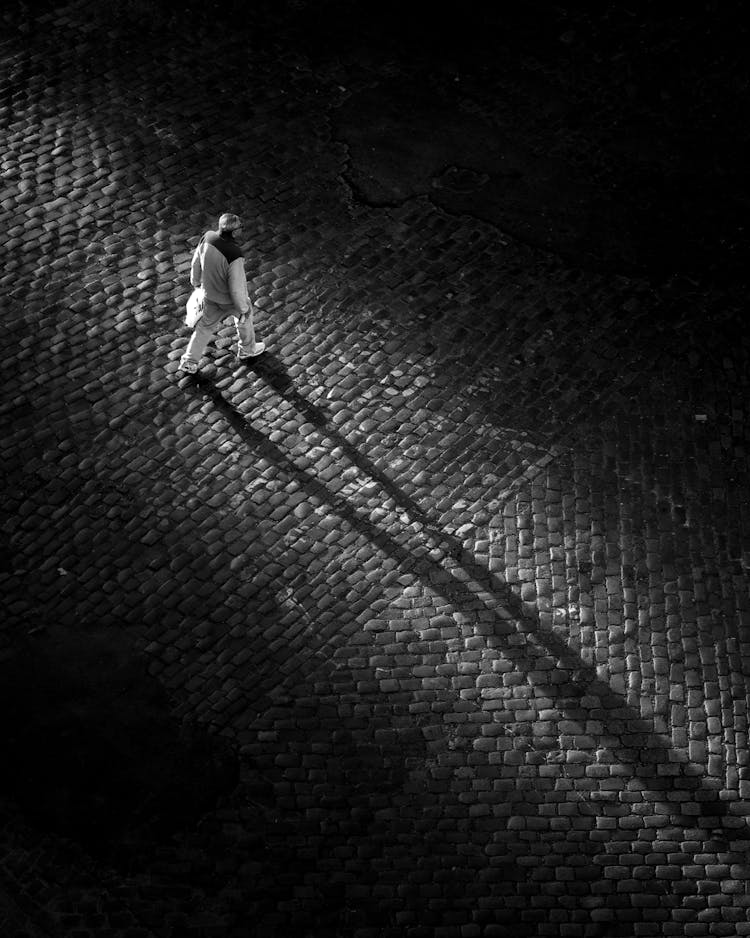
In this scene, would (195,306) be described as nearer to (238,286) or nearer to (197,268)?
(197,268)

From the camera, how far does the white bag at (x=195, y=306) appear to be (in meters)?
9.50

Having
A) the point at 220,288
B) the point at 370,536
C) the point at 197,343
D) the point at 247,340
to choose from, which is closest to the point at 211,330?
the point at 197,343

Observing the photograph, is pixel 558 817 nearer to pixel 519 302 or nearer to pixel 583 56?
pixel 519 302

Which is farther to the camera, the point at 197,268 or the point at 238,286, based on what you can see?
the point at 197,268

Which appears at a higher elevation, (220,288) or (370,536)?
(220,288)

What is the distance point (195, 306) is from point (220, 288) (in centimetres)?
35

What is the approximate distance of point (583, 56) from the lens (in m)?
13.1

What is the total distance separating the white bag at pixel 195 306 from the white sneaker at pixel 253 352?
543 mm

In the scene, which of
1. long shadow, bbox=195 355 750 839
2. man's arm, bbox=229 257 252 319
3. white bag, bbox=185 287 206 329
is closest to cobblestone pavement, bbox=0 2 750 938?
long shadow, bbox=195 355 750 839

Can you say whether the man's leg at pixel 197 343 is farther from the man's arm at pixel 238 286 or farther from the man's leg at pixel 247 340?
the man's arm at pixel 238 286

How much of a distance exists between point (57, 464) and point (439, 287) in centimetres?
384

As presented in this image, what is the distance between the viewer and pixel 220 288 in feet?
30.7

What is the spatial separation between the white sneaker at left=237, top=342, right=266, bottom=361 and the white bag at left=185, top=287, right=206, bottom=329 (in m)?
0.54

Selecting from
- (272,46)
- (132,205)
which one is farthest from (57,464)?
(272,46)
